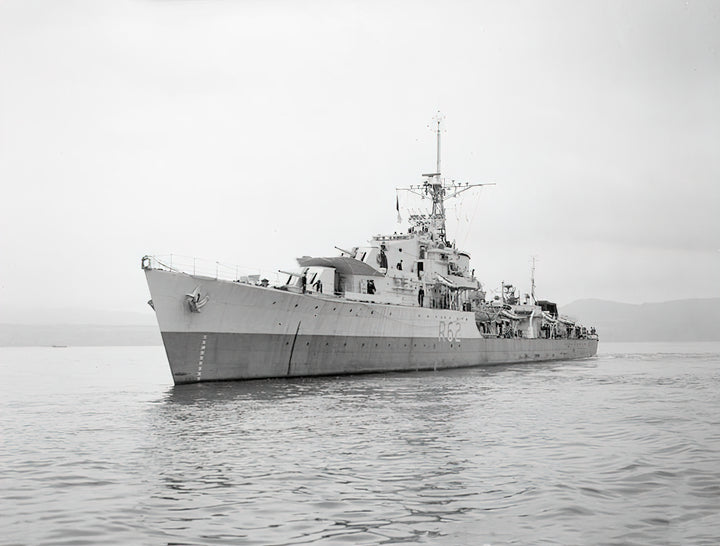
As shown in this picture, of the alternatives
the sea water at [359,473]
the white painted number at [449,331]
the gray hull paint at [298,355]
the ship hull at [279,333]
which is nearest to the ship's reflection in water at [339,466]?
the sea water at [359,473]

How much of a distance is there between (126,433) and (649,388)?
1927 centimetres

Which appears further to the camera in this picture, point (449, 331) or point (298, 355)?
point (449, 331)

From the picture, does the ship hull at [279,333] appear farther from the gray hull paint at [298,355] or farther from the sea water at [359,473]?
the sea water at [359,473]

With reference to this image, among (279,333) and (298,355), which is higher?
(279,333)

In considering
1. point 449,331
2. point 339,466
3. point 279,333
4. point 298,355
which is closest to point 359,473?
point 339,466

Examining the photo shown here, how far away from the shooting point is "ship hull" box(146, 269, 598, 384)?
23172mm

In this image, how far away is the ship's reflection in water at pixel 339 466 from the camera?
286 inches

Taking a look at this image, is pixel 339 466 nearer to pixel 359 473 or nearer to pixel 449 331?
pixel 359 473

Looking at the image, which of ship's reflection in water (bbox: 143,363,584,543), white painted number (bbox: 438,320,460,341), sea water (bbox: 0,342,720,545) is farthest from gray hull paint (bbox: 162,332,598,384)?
sea water (bbox: 0,342,720,545)

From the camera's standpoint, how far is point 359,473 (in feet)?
31.9

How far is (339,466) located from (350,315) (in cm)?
1869

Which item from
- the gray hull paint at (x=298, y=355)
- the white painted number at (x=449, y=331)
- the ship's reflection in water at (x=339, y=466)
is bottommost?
the ship's reflection in water at (x=339, y=466)

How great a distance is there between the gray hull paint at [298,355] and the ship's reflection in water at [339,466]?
3.80 metres

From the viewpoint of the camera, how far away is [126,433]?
1371 cm
